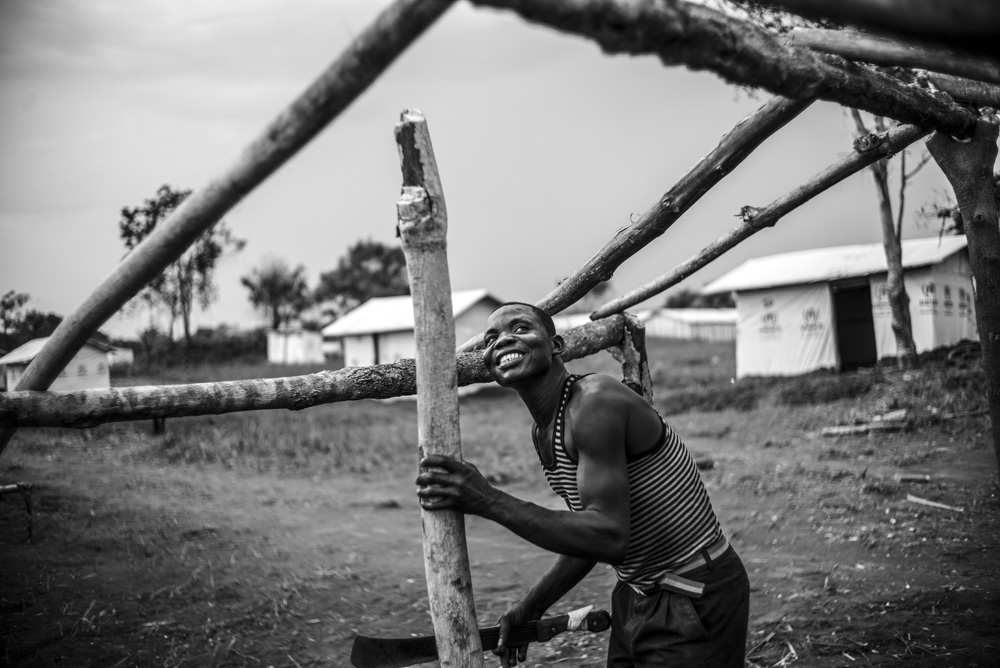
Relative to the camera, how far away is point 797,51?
243cm

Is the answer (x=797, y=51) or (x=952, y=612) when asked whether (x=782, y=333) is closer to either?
(x=952, y=612)

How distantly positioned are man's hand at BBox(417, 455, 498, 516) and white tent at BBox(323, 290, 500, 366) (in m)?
21.2

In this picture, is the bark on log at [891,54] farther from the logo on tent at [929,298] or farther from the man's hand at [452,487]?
the logo on tent at [929,298]

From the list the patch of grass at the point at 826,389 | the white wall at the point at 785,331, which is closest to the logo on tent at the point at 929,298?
the white wall at the point at 785,331

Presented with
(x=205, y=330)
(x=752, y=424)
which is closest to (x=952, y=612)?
(x=752, y=424)

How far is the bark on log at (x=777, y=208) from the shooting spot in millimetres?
3492

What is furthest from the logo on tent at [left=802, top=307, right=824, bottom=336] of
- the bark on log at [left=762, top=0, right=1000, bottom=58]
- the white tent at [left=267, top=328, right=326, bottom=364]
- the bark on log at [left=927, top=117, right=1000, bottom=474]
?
the white tent at [left=267, top=328, right=326, bottom=364]

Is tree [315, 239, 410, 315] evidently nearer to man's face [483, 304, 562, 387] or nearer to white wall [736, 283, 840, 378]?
white wall [736, 283, 840, 378]

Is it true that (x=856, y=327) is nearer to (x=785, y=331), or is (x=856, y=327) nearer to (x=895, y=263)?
(x=785, y=331)

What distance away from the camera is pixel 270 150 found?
1.84m

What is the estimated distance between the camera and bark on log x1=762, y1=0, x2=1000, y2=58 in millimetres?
Result: 1501

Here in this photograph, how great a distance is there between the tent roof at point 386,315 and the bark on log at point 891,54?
67.7ft

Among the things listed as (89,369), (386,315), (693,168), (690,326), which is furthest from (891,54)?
(690,326)

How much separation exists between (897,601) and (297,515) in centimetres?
703
